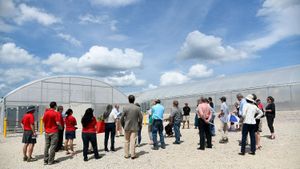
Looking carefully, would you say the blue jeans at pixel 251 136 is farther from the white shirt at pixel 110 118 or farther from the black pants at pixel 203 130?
the white shirt at pixel 110 118

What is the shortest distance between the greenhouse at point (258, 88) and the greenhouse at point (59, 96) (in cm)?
867

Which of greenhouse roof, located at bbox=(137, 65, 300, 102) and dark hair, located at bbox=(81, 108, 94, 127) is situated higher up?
greenhouse roof, located at bbox=(137, 65, 300, 102)

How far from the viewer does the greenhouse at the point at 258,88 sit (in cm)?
2091

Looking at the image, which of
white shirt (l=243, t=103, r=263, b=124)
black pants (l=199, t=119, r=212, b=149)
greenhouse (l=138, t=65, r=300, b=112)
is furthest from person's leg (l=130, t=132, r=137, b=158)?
greenhouse (l=138, t=65, r=300, b=112)

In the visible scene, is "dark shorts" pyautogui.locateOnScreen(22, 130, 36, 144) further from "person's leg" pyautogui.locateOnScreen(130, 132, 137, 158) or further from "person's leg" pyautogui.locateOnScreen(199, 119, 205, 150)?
"person's leg" pyautogui.locateOnScreen(199, 119, 205, 150)

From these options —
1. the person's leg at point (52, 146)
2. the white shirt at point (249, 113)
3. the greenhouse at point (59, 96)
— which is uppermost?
the greenhouse at point (59, 96)

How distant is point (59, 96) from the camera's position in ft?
74.0

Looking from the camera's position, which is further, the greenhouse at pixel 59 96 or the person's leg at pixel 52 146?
the greenhouse at pixel 59 96

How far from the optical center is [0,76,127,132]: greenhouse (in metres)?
19.8

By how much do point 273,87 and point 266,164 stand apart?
17.8 m

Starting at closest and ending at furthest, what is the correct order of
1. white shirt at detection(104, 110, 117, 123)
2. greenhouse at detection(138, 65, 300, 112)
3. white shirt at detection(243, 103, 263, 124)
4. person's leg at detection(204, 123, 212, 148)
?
1. white shirt at detection(243, 103, 263, 124)
2. person's leg at detection(204, 123, 212, 148)
3. white shirt at detection(104, 110, 117, 123)
4. greenhouse at detection(138, 65, 300, 112)

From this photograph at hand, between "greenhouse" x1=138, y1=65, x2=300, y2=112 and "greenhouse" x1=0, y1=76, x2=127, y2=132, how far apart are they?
8.67 m

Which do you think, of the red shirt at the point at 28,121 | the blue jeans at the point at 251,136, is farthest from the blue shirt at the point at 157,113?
the red shirt at the point at 28,121

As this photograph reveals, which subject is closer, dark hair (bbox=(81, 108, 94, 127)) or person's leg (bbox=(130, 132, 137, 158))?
person's leg (bbox=(130, 132, 137, 158))
